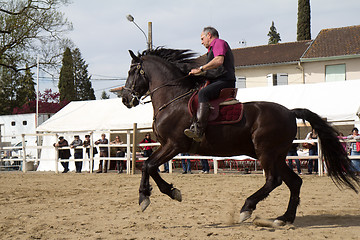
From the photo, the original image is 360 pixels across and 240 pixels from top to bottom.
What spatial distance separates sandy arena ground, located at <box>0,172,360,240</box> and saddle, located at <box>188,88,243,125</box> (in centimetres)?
147

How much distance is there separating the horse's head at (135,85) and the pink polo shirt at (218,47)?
4.24ft

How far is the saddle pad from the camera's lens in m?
5.82

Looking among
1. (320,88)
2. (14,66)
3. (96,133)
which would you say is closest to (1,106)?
(14,66)

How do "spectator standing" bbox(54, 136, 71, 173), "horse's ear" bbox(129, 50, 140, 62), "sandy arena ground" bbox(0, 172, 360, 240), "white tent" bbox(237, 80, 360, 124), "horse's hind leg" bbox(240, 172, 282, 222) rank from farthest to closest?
"spectator standing" bbox(54, 136, 71, 173) < "white tent" bbox(237, 80, 360, 124) < "horse's ear" bbox(129, 50, 140, 62) < "horse's hind leg" bbox(240, 172, 282, 222) < "sandy arena ground" bbox(0, 172, 360, 240)

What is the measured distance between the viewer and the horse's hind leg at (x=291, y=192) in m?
5.61

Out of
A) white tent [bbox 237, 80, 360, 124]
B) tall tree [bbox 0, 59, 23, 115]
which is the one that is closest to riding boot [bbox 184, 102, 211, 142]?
white tent [bbox 237, 80, 360, 124]

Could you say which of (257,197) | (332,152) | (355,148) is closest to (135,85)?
(257,197)

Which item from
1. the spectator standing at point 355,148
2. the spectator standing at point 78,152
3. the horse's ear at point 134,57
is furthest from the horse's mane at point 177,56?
the spectator standing at point 78,152

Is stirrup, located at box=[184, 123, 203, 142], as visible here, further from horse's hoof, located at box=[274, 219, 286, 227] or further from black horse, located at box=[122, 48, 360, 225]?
horse's hoof, located at box=[274, 219, 286, 227]

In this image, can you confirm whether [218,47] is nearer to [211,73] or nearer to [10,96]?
[211,73]

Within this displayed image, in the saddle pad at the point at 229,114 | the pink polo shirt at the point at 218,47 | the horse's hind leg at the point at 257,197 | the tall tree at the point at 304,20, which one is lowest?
the horse's hind leg at the point at 257,197

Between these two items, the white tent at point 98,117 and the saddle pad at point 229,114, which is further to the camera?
the white tent at point 98,117

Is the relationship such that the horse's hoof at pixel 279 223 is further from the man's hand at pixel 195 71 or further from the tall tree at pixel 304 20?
the tall tree at pixel 304 20

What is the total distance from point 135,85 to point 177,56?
86 centimetres
